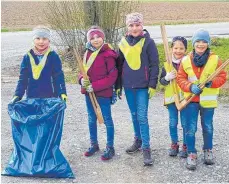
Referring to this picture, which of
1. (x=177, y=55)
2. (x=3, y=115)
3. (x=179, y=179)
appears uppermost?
(x=177, y=55)

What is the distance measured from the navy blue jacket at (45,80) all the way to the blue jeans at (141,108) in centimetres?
78

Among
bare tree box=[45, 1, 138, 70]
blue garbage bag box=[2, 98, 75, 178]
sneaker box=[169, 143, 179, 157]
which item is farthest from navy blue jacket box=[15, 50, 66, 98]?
bare tree box=[45, 1, 138, 70]

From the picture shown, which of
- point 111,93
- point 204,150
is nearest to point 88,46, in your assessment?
point 111,93

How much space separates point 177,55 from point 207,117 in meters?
0.78

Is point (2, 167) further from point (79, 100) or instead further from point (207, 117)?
point (79, 100)

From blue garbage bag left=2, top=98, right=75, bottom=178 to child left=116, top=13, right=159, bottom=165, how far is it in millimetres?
819

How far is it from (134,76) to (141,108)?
0.37 m

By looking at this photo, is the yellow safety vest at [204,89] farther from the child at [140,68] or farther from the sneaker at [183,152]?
the sneaker at [183,152]

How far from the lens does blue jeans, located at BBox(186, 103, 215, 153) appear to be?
504 centimetres

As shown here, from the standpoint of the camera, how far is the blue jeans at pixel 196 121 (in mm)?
5035

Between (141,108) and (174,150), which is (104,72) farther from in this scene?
(174,150)

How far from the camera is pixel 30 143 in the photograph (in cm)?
500

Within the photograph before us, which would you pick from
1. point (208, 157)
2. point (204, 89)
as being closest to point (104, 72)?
point (204, 89)

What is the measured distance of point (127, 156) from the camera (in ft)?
18.0
